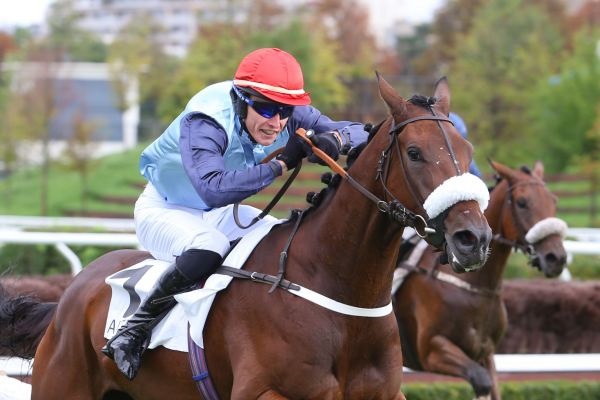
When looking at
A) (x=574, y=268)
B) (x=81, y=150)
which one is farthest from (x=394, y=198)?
(x=81, y=150)

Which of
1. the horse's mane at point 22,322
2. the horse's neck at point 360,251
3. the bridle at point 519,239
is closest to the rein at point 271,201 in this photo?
the horse's neck at point 360,251

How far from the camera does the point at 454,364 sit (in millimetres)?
5910

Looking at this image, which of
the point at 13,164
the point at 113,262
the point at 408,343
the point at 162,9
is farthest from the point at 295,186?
the point at 162,9

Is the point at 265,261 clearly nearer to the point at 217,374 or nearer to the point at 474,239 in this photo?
the point at 217,374

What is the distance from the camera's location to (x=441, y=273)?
20.3 ft

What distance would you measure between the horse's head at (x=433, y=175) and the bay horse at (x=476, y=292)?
2.71 m

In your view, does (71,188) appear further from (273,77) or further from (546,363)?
(273,77)

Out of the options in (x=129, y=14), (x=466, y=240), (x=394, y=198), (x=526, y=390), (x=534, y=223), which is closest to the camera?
(x=466, y=240)

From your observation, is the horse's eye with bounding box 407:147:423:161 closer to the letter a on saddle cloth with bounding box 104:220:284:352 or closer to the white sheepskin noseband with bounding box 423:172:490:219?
the white sheepskin noseband with bounding box 423:172:490:219

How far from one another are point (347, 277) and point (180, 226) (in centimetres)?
72

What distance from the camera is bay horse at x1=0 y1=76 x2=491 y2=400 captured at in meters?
3.25

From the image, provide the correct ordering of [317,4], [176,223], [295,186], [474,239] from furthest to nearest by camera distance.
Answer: [317,4] → [295,186] → [176,223] → [474,239]

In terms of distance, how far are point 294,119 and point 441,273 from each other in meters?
2.50

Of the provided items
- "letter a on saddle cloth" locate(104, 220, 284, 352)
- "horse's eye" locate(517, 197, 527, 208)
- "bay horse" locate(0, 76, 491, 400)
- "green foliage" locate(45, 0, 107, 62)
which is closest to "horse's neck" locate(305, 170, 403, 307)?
"bay horse" locate(0, 76, 491, 400)
